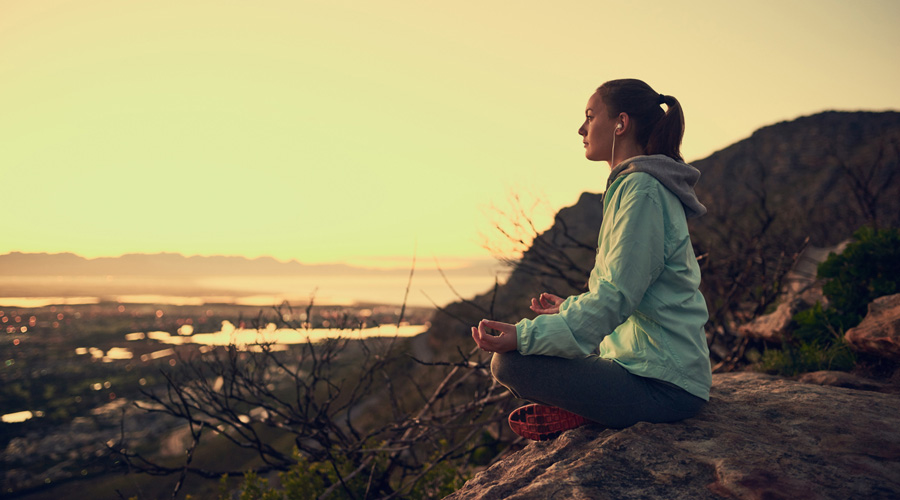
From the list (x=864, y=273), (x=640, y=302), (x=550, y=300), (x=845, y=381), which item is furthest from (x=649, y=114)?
(x=864, y=273)

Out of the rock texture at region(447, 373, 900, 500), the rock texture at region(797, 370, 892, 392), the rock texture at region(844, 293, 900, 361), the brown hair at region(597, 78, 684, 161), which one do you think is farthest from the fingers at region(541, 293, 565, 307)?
the rock texture at region(844, 293, 900, 361)

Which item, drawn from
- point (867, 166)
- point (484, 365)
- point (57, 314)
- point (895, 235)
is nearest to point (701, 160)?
point (867, 166)

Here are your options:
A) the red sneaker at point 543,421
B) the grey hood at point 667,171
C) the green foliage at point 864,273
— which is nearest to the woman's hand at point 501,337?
the red sneaker at point 543,421

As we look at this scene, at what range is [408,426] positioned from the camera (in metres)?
5.44

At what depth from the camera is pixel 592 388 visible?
7.22ft

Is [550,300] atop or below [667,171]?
below

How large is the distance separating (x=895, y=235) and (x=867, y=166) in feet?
94.4

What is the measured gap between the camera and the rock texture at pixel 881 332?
388 centimetres

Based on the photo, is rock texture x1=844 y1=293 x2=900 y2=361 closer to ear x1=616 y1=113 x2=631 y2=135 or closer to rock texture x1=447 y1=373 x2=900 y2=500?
rock texture x1=447 y1=373 x2=900 y2=500

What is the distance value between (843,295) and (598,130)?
4510mm

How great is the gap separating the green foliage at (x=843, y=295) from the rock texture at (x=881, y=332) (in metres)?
0.36

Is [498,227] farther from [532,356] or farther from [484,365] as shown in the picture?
[532,356]

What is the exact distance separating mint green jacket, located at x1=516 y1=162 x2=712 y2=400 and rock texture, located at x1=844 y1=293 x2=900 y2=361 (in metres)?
2.72

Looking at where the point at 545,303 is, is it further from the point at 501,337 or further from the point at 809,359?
the point at 809,359
